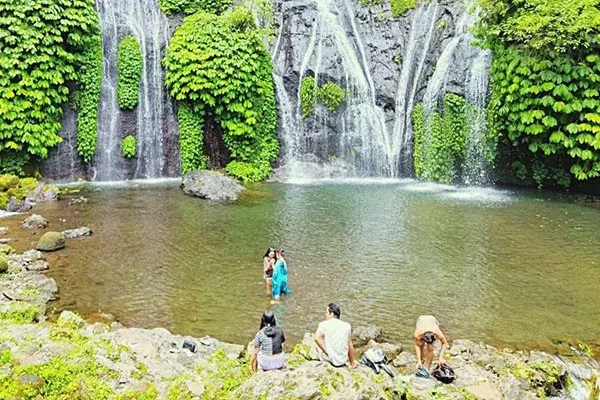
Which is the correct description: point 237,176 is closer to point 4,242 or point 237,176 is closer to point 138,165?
point 138,165

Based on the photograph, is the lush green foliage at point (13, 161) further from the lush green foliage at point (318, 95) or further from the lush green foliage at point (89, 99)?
the lush green foliage at point (318, 95)

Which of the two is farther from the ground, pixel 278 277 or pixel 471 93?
pixel 471 93

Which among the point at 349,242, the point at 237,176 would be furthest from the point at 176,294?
the point at 237,176

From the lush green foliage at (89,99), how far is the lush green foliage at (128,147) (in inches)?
49.8

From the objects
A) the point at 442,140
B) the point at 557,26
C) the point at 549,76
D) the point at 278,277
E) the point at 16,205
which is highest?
the point at 557,26

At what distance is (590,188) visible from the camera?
907 inches

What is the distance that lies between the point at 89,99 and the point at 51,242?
41.2 ft

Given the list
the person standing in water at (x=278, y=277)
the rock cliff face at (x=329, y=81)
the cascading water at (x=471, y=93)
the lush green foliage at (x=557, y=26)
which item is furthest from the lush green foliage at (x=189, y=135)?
the person standing in water at (x=278, y=277)

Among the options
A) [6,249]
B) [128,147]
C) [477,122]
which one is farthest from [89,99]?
[477,122]

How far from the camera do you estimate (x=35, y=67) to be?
2344 centimetres

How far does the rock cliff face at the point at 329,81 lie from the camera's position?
85.6 ft

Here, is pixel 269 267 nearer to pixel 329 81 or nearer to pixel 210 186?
pixel 210 186

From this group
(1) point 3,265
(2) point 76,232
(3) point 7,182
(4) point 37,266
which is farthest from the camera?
(3) point 7,182

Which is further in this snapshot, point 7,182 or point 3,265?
point 7,182
